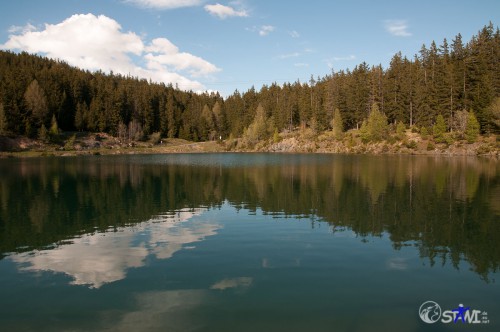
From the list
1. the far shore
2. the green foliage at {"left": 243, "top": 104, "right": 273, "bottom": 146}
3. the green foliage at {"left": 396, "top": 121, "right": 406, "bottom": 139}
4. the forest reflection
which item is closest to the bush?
the far shore

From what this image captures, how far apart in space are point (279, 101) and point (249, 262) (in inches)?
6215

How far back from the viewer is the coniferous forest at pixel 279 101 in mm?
109188

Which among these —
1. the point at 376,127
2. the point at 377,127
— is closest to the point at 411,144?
the point at 377,127

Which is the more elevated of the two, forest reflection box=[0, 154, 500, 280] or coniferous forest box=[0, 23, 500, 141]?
coniferous forest box=[0, 23, 500, 141]

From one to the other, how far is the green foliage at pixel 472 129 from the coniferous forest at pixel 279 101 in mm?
920

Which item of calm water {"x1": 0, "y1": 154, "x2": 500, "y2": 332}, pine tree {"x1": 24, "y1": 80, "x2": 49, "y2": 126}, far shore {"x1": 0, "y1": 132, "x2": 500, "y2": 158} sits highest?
pine tree {"x1": 24, "y1": 80, "x2": 49, "y2": 126}

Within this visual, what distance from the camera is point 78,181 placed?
46.2 m

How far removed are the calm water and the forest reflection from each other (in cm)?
15

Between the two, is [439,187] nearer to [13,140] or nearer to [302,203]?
[302,203]

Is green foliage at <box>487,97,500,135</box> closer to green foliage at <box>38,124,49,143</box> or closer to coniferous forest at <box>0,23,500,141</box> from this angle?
coniferous forest at <box>0,23,500,141</box>

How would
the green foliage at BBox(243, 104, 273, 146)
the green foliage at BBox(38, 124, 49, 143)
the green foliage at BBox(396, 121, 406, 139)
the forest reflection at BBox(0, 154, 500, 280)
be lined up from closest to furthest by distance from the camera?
the forest reflection at BBox(0, 154, 500, 280), the green foliage at BBox(396, 121, 406, 139), the green foliage at BBox(38, 124, 49, 143), the green foliage at BBox(243, 104, 273, 146)

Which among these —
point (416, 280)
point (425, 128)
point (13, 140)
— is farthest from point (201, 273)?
point (13, 140)

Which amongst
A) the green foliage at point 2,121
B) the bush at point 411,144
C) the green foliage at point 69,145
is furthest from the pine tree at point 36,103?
the bush at point 411,144

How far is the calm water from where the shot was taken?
11055 millimetres
